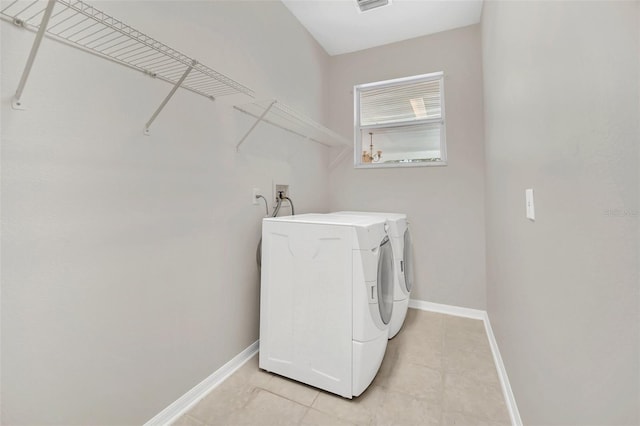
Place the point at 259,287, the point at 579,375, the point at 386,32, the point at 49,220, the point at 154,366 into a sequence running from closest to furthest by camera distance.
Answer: the point at 579,375 < the point at 49,220 < the point at 154,366 < the point at 259,287 < the point at 386,32

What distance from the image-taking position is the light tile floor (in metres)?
1.39

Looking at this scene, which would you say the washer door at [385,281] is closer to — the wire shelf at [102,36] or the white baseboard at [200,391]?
the white baseboard at [200,391]

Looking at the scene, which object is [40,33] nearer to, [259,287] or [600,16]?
[600,16]

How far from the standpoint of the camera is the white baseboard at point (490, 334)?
138 centimetres

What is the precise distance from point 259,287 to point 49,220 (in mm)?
1282

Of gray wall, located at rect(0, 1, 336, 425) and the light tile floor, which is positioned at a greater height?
gray wall, located at rect(0, 1, 336, 425)

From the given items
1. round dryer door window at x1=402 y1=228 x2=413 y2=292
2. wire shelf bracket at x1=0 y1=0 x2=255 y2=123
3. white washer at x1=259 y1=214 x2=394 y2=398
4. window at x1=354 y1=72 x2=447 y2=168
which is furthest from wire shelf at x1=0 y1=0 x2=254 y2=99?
window at x1=354 y1=72 x2=447 y2=168

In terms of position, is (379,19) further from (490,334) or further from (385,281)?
(490,334)

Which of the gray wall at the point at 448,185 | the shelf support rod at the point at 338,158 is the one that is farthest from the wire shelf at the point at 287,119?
the gray wall at the point at 448,185

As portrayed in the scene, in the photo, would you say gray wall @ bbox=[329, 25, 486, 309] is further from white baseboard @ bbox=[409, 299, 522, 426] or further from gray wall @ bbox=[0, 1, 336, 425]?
gray wall @ bbox=[0, 1, 336, 425]

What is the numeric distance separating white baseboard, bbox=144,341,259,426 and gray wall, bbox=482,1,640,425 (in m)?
1.61

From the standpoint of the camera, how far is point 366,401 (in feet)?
4.99

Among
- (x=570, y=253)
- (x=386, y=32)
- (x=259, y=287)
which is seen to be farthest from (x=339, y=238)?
(x=386, y=32)

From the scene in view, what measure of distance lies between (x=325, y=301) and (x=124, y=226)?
109 centimetres
